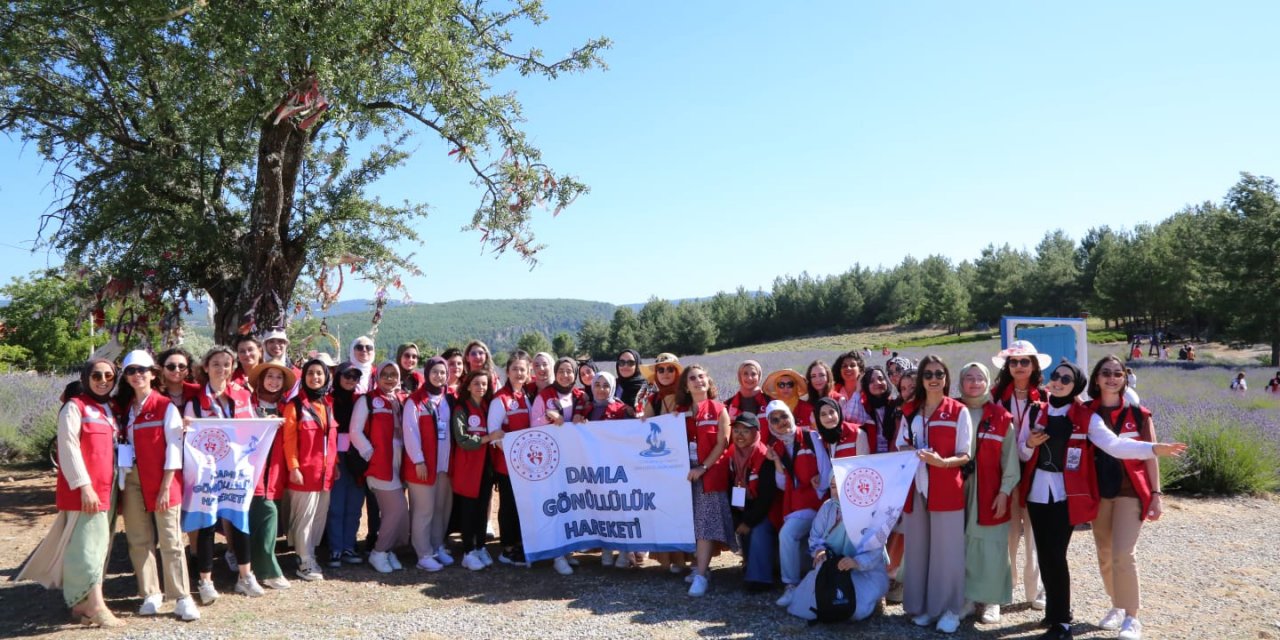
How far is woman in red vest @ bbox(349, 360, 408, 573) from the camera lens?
748 cm

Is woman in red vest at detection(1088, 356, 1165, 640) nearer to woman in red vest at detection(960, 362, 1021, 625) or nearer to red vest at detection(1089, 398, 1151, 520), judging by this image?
red vest at detection(1089, 398, 1151, 520)

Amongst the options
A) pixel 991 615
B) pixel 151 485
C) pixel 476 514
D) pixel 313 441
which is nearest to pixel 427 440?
pixel 476 514

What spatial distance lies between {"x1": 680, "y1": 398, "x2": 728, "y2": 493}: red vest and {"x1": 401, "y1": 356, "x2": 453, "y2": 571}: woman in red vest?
2.38 m

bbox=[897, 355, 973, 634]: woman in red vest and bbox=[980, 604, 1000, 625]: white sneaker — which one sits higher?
bbox=[897, 355, 973, 634]: woman in red vest

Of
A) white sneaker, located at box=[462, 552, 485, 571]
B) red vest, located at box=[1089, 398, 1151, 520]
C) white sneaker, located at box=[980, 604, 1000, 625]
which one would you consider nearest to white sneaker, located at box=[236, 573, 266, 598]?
white sneaker, located at box=[462, 552, 485, 571]

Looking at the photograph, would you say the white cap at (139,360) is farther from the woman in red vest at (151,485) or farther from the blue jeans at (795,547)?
the blue jeans at (795,547)

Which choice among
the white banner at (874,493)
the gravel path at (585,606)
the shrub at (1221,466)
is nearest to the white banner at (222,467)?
the gravel path at (585,606)

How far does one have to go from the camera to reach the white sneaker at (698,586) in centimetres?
667

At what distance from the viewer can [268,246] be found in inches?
411

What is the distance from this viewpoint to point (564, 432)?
758 centimetres

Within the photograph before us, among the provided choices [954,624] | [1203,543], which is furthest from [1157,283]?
[954,624]

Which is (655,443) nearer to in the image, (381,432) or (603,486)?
(603,486)

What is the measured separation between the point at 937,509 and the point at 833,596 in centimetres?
96

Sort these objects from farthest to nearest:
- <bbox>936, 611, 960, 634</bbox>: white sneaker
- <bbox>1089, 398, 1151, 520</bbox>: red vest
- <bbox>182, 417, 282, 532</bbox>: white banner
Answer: <bbox>182, 417, 282, 532</bbox>: white banner < <bbox>936, 611, 960, 634</bbox>: white sneaker < <bbox>1089, 398, 1151, 520</bbox>: red vest
